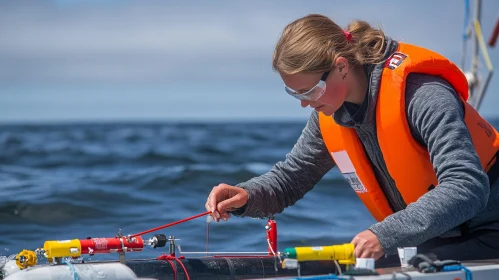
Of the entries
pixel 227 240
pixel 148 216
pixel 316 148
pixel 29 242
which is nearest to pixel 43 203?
pixel 148 216

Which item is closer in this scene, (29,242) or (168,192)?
(29,242)

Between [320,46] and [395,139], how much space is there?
1.70ft

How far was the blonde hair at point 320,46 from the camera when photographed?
10.7 feet

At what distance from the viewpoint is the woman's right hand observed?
371 centimetres

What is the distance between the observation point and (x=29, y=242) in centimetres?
677

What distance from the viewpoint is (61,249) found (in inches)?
122

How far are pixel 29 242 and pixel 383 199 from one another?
12.5ft

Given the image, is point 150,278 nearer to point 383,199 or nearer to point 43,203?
point 383,199

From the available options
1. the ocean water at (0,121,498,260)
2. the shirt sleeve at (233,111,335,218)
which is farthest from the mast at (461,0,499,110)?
the shirt sleeve at (233,111,335,218)

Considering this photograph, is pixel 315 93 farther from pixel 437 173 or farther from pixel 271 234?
pixel 271 234

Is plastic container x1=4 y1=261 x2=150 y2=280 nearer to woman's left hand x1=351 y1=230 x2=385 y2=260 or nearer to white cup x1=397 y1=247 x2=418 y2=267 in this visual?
woman's left hand x1=351 y1=230 x2=385 y2=260

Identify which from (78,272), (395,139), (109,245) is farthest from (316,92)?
(78,272)

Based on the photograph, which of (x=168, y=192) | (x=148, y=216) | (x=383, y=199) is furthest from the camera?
(x=168, y=192)

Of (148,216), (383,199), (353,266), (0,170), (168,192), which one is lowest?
(353,266)
